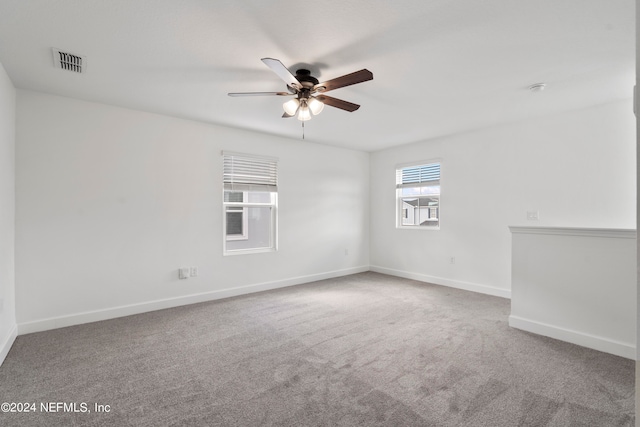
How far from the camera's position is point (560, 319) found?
2.97 metres

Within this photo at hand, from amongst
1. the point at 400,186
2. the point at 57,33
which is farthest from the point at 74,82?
the point at 400,186

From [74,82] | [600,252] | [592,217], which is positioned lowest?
[600,252]

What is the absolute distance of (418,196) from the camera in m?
5.58

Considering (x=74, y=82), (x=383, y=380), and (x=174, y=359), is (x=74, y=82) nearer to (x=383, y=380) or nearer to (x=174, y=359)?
(x=174, y=359)

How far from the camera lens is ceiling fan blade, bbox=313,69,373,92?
223 centimetres

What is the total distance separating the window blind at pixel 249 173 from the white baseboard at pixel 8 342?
8.74 feet

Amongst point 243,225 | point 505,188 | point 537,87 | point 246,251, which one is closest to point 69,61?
point 243,225

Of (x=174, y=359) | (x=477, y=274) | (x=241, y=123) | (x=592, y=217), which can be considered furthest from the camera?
(x=477, y=274)

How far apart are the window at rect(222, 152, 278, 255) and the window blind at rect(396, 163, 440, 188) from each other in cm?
245

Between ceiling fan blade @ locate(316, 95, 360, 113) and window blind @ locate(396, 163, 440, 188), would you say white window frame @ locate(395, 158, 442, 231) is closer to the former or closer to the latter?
window blind @ locate(396, 163, 440, 188)

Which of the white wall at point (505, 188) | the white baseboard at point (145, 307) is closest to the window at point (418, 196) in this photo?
the white wall at point (505, 188)

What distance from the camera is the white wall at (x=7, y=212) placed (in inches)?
103

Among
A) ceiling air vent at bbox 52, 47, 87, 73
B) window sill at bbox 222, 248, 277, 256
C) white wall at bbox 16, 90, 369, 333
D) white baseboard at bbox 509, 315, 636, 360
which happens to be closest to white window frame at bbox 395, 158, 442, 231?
white wall at bbox 16, 90, 369, 333

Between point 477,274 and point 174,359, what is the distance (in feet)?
14.0
